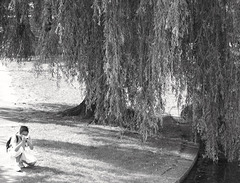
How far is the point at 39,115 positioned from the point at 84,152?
5.62 m

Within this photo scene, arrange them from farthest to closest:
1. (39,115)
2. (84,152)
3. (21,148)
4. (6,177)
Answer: (39,115) < (84,152) < (21,148) < (6,177)

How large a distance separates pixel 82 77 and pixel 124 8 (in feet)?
5.82

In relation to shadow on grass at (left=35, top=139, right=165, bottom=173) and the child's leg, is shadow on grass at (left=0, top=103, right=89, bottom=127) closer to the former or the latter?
shadow on grass at (left=35, top=139, right=165, bottom=173)

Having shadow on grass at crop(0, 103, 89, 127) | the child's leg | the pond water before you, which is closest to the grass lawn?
shadow on grass at crop(0, 103, 89, 127)

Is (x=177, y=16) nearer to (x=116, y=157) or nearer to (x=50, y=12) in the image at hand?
(x=50, y=12)

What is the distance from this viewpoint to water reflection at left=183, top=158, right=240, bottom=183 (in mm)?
10414

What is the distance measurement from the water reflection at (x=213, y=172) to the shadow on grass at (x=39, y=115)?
4.44 metres

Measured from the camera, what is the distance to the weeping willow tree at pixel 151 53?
888 centimetres

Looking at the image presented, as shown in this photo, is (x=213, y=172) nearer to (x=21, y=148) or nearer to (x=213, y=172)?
(x=213, y=172)

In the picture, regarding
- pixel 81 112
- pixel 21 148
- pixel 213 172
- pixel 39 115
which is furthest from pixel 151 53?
pixel 39 115

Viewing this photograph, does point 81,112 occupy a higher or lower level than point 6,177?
higher

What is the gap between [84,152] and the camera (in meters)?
11.0

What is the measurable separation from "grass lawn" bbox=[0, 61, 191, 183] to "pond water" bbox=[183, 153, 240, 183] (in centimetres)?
57

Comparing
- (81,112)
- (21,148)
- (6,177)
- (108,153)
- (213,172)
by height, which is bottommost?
(213,172)
